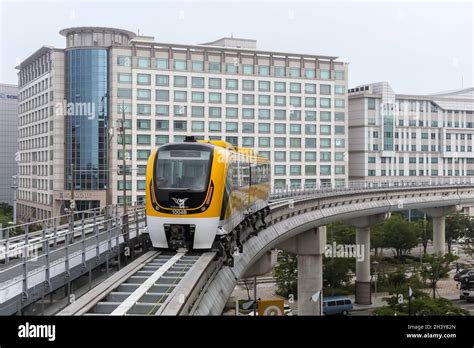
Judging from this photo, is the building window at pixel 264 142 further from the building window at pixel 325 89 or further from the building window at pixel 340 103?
the building window at pixel 340 103

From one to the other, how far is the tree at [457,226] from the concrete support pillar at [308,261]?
31.6 metres

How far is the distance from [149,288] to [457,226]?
60501 mm

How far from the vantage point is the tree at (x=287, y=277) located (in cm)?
4300

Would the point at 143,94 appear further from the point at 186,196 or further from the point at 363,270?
the point at 186,196

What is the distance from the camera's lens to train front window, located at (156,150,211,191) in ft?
45.6

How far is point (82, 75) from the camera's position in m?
54.6

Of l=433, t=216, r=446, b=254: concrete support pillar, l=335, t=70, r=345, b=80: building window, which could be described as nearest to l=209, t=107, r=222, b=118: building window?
l=335, t=70, r=345, b=80: building window

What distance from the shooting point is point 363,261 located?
46062 mm

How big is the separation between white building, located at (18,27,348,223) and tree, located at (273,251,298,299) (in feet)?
38.7

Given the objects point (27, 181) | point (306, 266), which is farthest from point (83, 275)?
point (27, 181)

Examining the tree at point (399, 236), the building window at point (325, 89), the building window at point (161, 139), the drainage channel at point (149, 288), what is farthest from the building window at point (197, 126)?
the drainage channel at point (149, 288)

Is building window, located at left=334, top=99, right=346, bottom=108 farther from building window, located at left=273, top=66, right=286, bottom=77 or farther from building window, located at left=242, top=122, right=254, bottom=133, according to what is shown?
building window, located at left=242, top=122, right=254, bottom=133

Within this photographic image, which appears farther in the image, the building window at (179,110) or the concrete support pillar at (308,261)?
the building window at (179,110)
